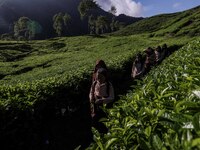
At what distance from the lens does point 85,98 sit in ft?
46.2

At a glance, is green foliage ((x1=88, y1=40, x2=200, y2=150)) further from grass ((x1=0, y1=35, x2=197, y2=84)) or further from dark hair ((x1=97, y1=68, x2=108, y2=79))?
grass ((x1=0, y1=35, x2=197, y2=84))

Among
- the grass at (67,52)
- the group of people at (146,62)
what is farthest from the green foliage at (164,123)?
the grass at (67,52)

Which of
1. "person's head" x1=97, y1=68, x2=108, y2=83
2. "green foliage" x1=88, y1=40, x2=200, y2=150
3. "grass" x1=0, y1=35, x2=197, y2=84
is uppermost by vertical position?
"green foliage" x1=88, y1=40, x2=200, y2=150

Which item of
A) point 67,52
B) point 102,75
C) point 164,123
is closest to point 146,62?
point 102,75

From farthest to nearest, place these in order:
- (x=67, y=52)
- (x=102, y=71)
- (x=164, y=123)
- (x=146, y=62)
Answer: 1. (x=67, y=52)
2. (x=146, y=62)
3. (x=102, y=71)
4. (x=164, y=123)

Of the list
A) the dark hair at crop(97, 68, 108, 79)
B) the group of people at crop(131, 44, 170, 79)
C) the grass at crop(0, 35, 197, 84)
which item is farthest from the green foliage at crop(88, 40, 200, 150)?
the grass at crop(0, 35, 197, 84)

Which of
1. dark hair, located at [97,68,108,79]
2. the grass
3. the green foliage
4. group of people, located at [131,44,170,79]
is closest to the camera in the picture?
the green foliage

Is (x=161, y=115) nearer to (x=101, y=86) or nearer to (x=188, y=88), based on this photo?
(x=188, y=88)

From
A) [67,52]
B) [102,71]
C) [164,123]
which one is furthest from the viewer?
[67,52]

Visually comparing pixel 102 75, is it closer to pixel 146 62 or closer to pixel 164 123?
pixel 164 123

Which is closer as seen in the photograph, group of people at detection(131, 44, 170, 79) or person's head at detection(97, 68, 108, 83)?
person's head at detection(97, 68, 108, 83)

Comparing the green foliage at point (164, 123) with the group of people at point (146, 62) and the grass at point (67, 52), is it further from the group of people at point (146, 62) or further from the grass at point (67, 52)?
the grass at point (67, 52)

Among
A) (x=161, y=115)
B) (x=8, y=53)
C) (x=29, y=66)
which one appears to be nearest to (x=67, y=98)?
(x=161, y=115)

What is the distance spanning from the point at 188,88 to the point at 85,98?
11.0 metres
